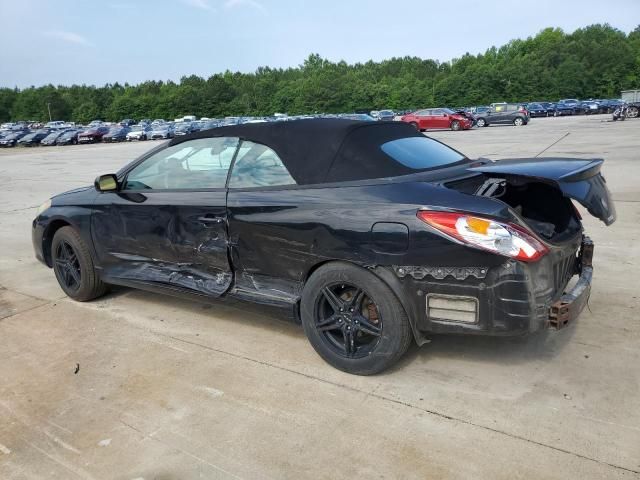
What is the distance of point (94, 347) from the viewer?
397 centimetres

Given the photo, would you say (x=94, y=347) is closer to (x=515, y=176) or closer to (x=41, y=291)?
(x=41, y=291)

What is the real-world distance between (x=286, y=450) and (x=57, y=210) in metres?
3.41

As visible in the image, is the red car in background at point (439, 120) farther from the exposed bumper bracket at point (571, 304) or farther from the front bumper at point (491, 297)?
the front bumper at point (491, 297)

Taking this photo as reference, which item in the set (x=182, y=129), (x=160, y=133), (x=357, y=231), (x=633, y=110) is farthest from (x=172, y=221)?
(x=182, y=129)

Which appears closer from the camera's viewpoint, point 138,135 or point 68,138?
point 68,138

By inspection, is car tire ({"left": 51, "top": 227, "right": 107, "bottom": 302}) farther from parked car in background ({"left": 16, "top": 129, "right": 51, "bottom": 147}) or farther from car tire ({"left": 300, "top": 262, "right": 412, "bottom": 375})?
parked car in background ({"left": 16, "top": 129, "right": 51, "bottom": 147})

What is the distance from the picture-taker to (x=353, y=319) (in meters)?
3.25

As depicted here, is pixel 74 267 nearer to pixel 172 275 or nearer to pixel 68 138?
pixel 172 275

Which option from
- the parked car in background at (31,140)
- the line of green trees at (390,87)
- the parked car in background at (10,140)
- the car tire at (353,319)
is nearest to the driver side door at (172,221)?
the car tire at (353,319)

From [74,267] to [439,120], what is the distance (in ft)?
107

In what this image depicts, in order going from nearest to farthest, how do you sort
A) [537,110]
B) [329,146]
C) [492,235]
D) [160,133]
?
[492,235] < [329,146] < [160,133] < [537,110]

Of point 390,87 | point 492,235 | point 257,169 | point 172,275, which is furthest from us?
point 390,87

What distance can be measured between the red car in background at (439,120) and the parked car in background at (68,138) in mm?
30793

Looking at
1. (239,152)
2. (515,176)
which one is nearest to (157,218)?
(239,152)
